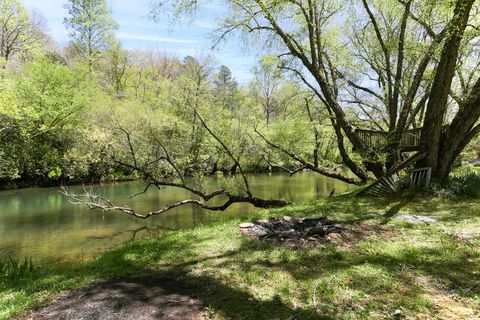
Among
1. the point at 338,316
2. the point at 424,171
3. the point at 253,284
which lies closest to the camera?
the point at 338,316

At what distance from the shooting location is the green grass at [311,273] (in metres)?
4.17

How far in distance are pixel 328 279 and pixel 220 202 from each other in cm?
1240

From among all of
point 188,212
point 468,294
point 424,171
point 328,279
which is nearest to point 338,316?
point 328,279

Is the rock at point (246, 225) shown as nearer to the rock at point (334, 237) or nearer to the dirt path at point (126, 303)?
the rock at point (334, 237)

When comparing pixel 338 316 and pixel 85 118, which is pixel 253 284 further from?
pixel 85 118

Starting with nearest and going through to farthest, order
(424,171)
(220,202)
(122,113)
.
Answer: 1. (424,171)
2. (220,202)
3. (122,113)

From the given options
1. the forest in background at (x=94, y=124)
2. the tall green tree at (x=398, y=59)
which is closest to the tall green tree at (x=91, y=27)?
the forest in background at (x=94, y=124)

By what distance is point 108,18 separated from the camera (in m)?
35.0

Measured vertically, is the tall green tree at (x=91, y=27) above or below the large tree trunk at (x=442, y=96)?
above

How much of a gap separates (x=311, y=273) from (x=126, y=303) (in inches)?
102

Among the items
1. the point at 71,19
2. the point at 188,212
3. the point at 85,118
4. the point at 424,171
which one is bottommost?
the point at 188,212

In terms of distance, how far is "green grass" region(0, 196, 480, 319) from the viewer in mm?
4172

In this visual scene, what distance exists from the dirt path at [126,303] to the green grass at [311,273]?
24 centimetres

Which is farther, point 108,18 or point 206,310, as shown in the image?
point 108,18
